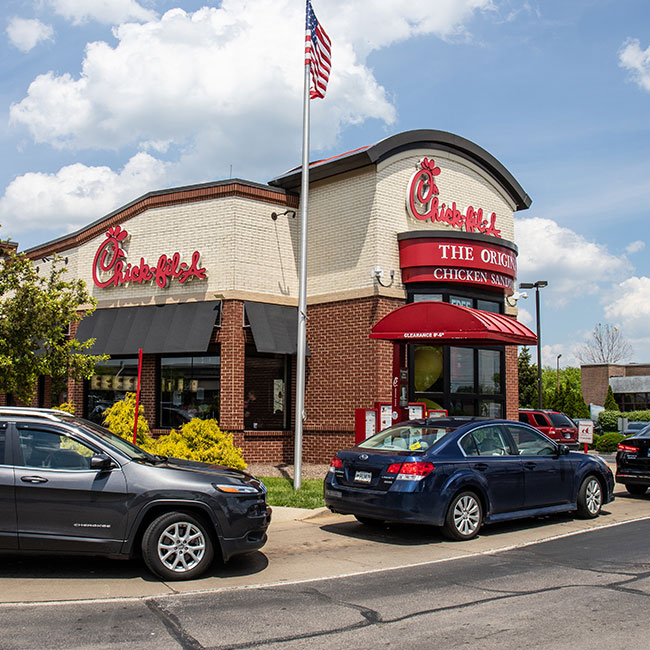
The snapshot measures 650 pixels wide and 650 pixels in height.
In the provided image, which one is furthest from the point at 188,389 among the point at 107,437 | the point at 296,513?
the point at 107,437

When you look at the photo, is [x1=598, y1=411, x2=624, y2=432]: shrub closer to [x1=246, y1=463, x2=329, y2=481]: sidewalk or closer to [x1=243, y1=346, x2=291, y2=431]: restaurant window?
[x1=243, y1=346, x2=291, y2=431]: restaurant window

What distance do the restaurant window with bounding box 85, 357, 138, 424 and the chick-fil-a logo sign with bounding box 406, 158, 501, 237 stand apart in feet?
26.4

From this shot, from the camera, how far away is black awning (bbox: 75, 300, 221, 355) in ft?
56.2

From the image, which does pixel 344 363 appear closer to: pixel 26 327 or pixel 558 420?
pixel 26 327

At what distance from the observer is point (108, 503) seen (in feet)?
22.6

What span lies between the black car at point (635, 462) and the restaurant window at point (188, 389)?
29.5 ft

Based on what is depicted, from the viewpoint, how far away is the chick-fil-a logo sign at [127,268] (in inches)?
705

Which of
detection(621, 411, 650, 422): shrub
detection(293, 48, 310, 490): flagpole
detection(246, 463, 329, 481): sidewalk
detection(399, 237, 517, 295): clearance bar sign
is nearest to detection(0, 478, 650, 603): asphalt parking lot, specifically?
detection(293, 48, 310, 490): flagpole

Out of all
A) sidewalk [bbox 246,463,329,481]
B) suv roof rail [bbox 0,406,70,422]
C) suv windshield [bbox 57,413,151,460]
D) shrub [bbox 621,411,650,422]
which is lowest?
sidewalk [bbox 246,463,329,481]

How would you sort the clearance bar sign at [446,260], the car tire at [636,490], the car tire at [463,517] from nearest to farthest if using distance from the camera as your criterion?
the car tire at [463,517]
the car tire at [636,490]
the clearance bar sign at [446,260]

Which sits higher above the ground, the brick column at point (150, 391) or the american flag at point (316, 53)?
the american flag at point (316, 53)

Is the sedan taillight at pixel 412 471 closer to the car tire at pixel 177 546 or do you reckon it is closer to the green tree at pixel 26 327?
the car tire at pixel 177 546

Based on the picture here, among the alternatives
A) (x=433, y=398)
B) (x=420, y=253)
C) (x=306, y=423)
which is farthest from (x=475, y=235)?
Answer: (x=306, y=423)

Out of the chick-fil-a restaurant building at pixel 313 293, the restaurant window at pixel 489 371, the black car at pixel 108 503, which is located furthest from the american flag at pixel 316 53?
the black car at pixel 108 503
